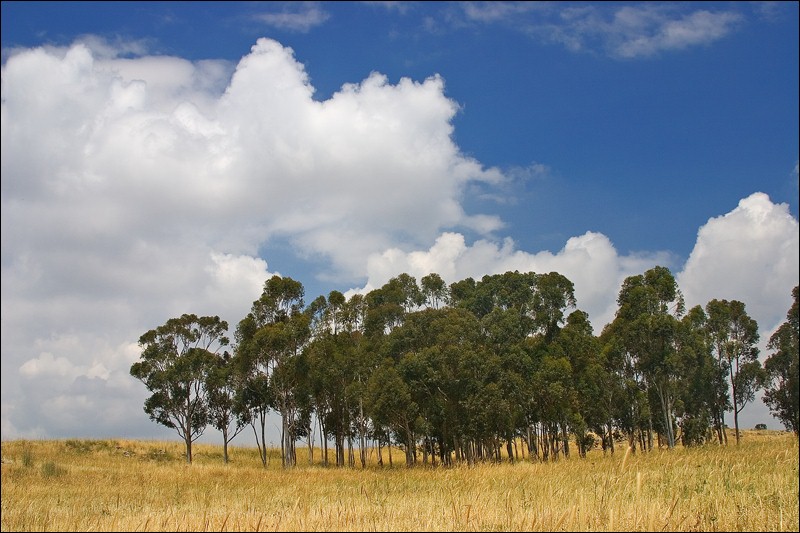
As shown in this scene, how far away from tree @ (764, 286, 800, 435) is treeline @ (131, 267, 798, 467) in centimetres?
20

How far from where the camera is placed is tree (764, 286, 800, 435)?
4219cm

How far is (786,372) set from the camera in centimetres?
4781

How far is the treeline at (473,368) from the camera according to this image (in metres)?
43.7

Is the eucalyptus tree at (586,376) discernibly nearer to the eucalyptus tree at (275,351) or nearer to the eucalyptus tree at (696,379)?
the eucalyptus tree at (696,379)

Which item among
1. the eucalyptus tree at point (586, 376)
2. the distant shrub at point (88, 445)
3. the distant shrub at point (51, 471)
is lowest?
the distant shrub at point (88, 445)

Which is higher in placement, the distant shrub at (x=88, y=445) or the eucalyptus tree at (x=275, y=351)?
the eucalyptus tree at (x=275, y=351)

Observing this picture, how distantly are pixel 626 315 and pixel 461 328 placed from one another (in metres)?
16.6

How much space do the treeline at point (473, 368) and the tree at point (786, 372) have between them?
20 cm

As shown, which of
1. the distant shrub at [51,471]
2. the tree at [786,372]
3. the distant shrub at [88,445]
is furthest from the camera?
the distant shrub at [88,445]

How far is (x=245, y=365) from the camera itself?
51.6 metres

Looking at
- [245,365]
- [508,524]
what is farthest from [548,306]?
[508,524]

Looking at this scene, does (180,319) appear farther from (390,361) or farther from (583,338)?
(583,338)

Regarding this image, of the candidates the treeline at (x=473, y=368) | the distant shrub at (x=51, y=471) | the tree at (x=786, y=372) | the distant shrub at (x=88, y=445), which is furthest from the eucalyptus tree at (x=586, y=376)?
the distant shrub at (x=88, y=445)

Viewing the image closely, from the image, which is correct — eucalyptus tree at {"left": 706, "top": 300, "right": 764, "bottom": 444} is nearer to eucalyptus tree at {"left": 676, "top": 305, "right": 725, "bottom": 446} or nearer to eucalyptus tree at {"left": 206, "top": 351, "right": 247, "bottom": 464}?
eucalyptus tree at {"left": 676, "top": 305, "right": 725, "bottom": 446}
